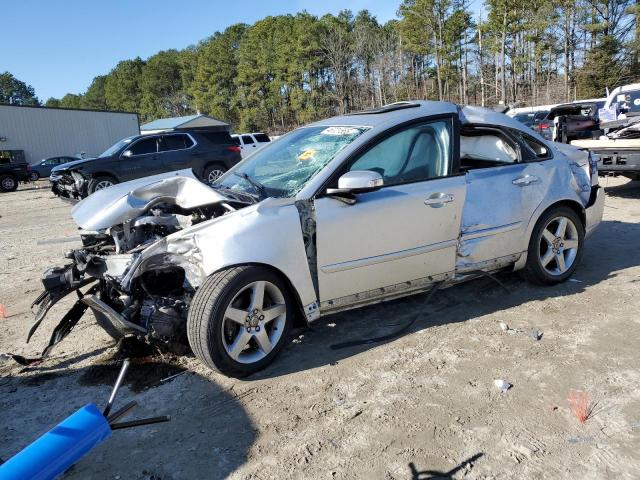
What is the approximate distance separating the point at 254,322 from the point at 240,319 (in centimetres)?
11

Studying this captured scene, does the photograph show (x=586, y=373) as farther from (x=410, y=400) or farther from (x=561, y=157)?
(x=561, y=157)

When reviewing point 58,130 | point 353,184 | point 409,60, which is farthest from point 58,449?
point 409,60

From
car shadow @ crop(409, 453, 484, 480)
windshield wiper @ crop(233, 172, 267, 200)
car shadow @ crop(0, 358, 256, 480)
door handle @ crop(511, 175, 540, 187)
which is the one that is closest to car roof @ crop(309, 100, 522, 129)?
door handle @ crop(511, 175, 540, 187)

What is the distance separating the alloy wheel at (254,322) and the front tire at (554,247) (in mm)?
2404

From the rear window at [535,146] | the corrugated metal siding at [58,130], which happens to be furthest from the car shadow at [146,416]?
the corrugated metal siding at [58,130]

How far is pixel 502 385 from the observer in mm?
2994

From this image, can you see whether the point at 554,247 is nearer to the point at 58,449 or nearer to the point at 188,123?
the point at 58,449

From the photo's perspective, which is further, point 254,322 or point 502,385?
point 254,322

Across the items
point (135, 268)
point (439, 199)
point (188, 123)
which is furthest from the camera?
point (188, 123)

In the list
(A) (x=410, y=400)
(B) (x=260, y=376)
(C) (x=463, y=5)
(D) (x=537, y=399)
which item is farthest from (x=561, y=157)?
(C) (x=463, y=5)

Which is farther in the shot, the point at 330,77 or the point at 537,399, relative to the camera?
the point at 330,77

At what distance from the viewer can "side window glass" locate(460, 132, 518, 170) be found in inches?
178

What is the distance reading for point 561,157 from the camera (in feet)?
15.0

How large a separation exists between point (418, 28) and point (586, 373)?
5414cm
